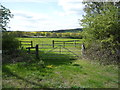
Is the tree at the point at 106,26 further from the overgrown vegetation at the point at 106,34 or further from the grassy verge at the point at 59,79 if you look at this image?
the grassy verge at the point at 59,79

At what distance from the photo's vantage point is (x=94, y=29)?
7766 mm

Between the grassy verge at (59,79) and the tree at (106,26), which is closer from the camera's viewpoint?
the grassy verge at (59,79)

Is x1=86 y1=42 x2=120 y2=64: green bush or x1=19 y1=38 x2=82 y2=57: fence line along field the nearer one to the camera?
x1=86 y1=42 x2=120 y2=64: green bush

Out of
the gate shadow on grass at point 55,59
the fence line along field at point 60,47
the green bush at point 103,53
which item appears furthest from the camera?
the fence line along field at point 60,47

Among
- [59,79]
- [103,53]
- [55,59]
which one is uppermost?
[103,53]

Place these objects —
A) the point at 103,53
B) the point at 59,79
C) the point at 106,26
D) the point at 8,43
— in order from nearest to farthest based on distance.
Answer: the point at 59,79 → the point at 106,26 → the point at 103,53 → the point at 8,43

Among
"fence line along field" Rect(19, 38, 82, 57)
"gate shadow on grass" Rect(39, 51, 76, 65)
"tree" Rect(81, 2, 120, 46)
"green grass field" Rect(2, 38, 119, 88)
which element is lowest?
"green grass field" Rect(2, 38, 119, 88)

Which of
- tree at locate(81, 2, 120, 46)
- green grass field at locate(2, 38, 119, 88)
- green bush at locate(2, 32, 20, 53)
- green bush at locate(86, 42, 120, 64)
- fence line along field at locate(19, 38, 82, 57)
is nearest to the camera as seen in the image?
green grass field at locate(2, 38, 119, 88)

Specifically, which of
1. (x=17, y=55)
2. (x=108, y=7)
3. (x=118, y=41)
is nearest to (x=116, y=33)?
(x=118, y=41)

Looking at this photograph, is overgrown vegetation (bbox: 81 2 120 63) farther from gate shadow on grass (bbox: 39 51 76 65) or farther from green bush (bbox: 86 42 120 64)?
gate shadow on grass (bbox: 39 51 76 65)

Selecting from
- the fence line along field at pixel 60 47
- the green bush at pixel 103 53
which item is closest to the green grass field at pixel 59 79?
the green bush at pixel 103 53

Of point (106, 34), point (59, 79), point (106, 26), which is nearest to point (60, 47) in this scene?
point (106, 34)

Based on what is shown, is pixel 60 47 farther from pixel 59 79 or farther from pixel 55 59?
pixel 59 79

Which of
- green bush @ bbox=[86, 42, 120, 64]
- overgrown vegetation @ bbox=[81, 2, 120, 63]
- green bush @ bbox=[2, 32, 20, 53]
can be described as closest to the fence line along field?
green bush @ bbox=[2, 32, 20, 53]
